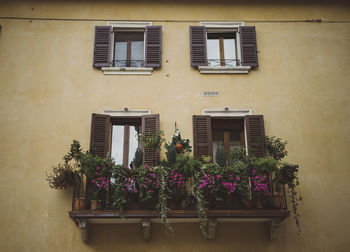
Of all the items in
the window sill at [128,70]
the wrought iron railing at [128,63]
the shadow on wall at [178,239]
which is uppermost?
the wrought iron railing at [128,63]

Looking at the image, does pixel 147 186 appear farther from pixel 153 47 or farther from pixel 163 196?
pixel 153 47

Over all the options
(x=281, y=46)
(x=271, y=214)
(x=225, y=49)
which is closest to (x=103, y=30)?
(x=225, y=49)

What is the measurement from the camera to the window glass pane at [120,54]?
10023 millimetres

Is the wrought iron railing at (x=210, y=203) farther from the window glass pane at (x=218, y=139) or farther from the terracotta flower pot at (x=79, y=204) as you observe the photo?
the window glass pane at (x=218, y=139)

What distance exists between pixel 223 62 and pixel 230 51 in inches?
16.6

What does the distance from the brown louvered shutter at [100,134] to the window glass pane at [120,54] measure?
162 cm

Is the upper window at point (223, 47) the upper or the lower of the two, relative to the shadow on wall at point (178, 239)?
upper

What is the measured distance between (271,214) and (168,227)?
2083 millimetres

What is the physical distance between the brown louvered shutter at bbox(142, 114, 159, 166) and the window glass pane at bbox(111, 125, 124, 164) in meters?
0.68

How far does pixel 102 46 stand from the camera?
9.91 metres

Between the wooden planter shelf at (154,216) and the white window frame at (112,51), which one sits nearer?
the wooden planter shelf at (154,216)

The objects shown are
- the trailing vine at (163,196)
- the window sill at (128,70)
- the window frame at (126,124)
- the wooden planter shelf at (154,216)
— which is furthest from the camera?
the window sill at (128,70)

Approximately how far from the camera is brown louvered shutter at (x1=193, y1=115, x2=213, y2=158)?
29.1ft

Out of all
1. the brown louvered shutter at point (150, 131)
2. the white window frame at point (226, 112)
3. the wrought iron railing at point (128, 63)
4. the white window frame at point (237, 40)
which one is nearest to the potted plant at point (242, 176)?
the white window frame at point (226, 112)
